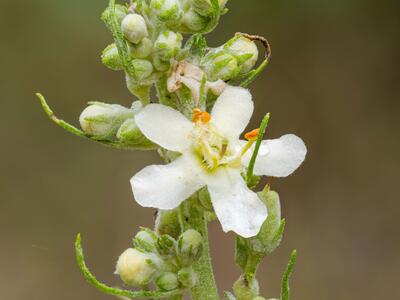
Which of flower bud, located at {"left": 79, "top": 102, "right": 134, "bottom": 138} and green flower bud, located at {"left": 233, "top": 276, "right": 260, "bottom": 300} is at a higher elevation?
flower bud, located at {"left": 79, "top": 102, "right": 134, "bottom": 138}

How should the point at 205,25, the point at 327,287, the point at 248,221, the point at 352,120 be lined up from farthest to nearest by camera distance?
the point at 352,120 < the point at 327,287 < the point at 205,25 < the point at 248,221

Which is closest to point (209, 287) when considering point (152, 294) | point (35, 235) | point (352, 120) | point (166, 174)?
point (152, 294)

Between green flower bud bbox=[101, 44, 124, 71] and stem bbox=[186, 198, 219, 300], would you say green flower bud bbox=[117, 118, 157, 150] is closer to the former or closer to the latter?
green flower bud bbox=[101, 44, 124, 71]

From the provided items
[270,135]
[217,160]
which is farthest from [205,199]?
[270,135]

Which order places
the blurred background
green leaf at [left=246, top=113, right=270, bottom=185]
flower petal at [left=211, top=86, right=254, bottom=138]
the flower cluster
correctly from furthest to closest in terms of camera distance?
the blurred background < flower petal at [left=211, top=86, right=254, bottom=138] < the flower cluster < green leaf at [left=246, top=113, right=270, bottom=185]

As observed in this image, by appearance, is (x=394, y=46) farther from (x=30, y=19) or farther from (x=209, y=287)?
(x=209, y=287)

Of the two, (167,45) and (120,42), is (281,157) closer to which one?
(167,45)

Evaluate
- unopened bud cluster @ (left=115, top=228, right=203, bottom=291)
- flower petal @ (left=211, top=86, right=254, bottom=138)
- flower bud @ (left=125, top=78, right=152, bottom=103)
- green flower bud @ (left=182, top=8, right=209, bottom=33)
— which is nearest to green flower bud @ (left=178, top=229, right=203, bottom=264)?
unopened bud cluster @ (left=115, top=228, right=203, bottom=291)
